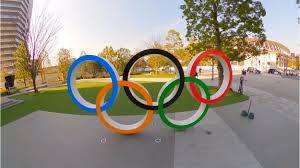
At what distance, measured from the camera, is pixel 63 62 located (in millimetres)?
29688

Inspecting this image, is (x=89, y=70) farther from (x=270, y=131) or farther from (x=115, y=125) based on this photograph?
(x=270, y=131)

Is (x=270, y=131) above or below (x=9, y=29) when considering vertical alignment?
below

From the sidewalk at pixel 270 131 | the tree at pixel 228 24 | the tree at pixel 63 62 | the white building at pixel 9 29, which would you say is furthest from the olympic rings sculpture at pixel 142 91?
the white building at pixel 9 29

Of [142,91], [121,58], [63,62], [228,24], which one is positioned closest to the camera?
[142,91]

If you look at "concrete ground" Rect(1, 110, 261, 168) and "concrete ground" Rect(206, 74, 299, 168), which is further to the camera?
"concrete ground" Rect(206, 74, 299, 168)

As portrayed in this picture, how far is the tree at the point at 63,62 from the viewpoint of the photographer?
29453 mm

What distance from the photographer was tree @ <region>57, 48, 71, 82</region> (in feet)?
96.6

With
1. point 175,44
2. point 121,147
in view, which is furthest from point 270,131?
point 175,44

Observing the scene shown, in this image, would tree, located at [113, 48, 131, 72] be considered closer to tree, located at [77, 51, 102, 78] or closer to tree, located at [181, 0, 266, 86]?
tree, located at [77, 51, 102, 78]

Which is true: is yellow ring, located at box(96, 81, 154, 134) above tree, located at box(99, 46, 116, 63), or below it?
below

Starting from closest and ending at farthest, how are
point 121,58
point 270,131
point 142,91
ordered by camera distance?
point 142,91 < point 270,131 < point 121,58

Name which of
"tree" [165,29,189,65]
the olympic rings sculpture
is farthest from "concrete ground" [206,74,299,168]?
"tree" [165,29,189,65]

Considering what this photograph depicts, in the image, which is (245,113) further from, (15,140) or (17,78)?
(17,78)

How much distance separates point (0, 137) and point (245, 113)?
10752 millimetres
